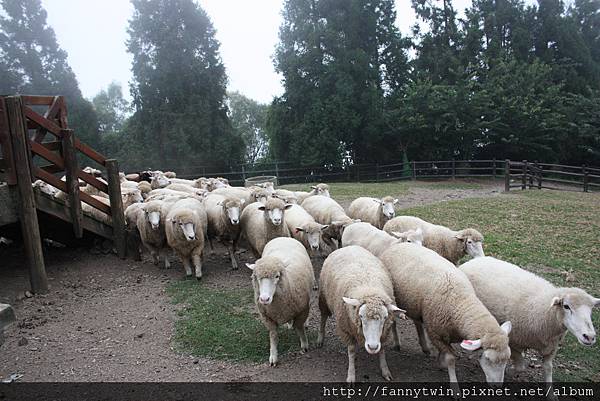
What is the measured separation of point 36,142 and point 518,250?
9.04m

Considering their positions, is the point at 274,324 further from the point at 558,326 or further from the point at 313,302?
the point at 558,326

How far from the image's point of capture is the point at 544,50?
2783 cm

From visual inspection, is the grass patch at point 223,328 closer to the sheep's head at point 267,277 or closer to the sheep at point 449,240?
the sheep's head at point 267,277

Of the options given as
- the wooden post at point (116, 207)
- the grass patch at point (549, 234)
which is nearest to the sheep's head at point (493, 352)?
the grass patch at point (549, 234)

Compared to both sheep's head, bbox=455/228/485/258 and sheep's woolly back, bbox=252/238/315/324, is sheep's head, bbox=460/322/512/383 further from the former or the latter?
sheep's head, bbox=455/228/485/258

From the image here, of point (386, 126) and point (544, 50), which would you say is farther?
point (544, 50)

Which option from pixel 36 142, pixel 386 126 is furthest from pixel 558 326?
pixel 386 126

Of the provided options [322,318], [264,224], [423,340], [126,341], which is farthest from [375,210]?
[126,341]

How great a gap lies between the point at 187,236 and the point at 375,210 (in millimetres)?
4053

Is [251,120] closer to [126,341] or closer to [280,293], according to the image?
[126,341]

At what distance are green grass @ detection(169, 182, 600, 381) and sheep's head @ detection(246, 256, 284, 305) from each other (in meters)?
0.87

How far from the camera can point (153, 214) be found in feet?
26.4

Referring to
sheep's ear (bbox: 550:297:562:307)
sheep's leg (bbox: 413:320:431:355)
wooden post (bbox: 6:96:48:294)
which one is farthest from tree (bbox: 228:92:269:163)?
sheep's ear (bbox: 550:297:562:307)

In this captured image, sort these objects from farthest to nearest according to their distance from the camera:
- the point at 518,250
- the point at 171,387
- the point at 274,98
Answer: the point at 274,98 < the point at 518,250 < the point at 171,387
